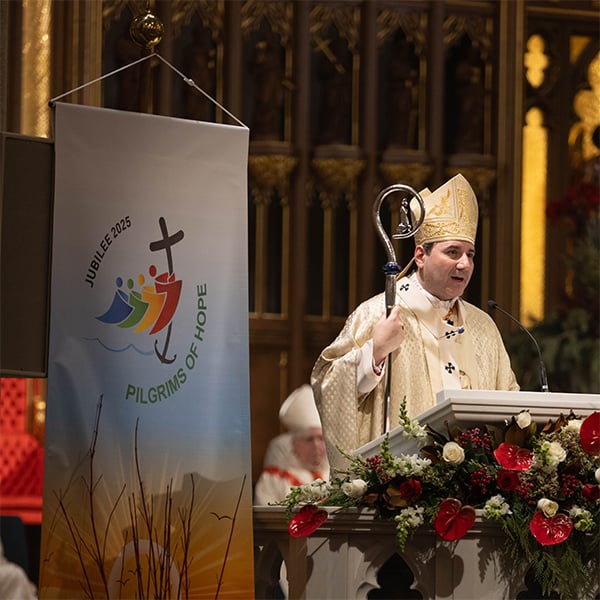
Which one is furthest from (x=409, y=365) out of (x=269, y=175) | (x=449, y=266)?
(x=269, y=175)

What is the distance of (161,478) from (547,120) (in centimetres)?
626

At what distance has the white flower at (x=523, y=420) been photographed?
4031 millimetres

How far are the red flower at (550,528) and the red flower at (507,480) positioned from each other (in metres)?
0.10

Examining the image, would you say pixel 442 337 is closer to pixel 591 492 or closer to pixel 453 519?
pixel 591 492

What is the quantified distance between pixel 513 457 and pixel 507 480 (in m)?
0.07

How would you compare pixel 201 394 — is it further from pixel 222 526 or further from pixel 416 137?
pixel 416 137

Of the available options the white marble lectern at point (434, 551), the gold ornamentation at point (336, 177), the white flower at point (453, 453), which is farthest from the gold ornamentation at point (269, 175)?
the white flower at point (453, 453)

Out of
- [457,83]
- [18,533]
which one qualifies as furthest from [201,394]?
[457,83]

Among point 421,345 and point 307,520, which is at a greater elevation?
point 421,345

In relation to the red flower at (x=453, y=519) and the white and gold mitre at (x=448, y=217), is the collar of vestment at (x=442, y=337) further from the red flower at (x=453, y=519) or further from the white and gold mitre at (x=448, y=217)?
the red flower at (x=453, y=519)

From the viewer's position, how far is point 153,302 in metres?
4.25

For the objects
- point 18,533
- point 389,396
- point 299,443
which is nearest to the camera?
point 389,396

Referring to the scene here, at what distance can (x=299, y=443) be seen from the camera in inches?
306

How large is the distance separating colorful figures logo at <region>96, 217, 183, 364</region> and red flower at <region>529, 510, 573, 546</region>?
1161mm
